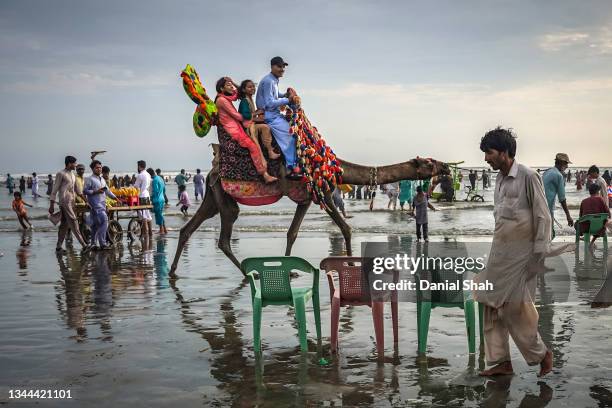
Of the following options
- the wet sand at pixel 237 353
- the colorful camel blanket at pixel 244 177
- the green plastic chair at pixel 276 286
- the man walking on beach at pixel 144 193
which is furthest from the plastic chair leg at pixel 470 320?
the man walking on beach at pixel 144 193

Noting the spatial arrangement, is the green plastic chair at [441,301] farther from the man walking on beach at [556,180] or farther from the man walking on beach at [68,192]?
the man walking on beach at [68,192]

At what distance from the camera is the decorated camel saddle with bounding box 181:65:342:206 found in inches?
452

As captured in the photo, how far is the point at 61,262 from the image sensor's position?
14.9m

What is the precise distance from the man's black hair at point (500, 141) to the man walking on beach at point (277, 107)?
561 cm

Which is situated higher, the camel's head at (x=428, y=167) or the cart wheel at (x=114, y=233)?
the camel's head at (x=428, y=167)

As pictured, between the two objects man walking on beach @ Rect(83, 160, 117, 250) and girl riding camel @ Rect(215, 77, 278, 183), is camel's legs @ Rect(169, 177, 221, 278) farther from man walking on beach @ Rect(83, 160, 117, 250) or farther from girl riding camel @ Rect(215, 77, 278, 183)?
man walking on beach @ Rect(83, 160, 117, 250)

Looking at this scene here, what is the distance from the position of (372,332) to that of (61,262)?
9.13 metres

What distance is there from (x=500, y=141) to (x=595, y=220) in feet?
28.5

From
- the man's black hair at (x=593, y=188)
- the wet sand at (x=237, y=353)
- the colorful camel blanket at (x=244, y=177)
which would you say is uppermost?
the colorful camel blanket at (x=244, y=177)

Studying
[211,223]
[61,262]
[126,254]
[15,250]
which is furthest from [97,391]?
[211,223]

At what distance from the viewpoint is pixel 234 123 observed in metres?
11.6

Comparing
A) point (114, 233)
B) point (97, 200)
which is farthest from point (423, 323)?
point (114, 233)

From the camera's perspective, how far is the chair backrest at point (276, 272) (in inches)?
279

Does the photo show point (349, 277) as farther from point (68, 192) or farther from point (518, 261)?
point (68, 192)
